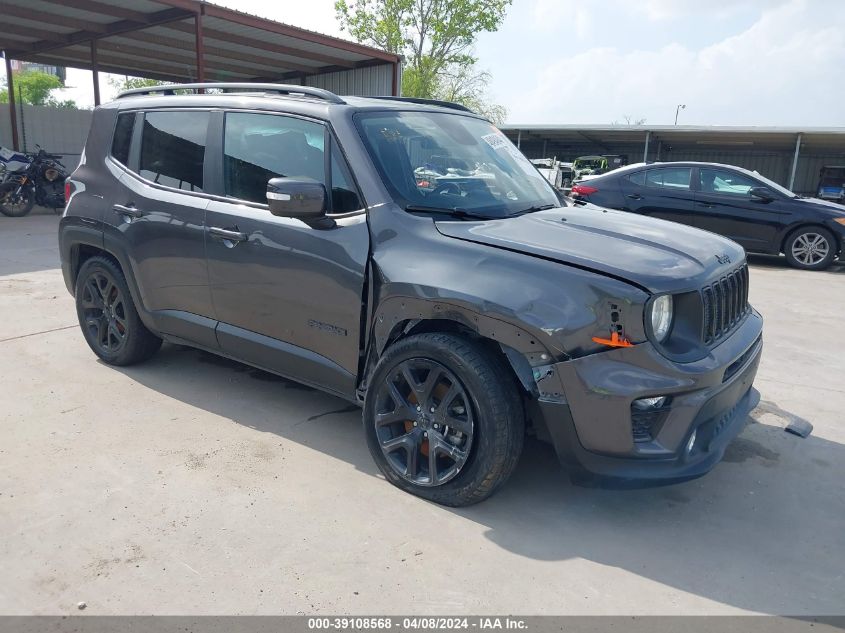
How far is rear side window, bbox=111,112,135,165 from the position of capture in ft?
14.8

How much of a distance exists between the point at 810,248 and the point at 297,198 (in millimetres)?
9425

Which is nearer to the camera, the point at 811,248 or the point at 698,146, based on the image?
the point at 811,248

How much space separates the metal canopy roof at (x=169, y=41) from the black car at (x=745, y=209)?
8.47 meters

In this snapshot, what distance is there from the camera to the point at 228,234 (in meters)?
3.77

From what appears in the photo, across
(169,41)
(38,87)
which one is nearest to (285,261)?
(169,41)

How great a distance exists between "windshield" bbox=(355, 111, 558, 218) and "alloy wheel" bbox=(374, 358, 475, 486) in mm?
840

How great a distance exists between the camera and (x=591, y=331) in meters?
2.68

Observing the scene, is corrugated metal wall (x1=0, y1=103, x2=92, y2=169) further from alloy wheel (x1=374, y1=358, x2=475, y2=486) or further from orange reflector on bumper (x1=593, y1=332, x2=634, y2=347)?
orange reflector on bumper (x1=593, y1=332, x2=634, y2=347)

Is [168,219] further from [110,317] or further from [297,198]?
[297,198]

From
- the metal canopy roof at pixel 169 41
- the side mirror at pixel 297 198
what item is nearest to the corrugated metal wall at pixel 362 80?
the metal canopy roof at pixel 169 41

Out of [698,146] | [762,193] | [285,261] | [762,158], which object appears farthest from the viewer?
[762,158]

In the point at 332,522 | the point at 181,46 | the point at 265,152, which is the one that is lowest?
the point at 332,522

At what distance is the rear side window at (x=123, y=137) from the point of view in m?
4.52

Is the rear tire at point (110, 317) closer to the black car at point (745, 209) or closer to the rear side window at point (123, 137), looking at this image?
the rear side window at point (123, 137)
